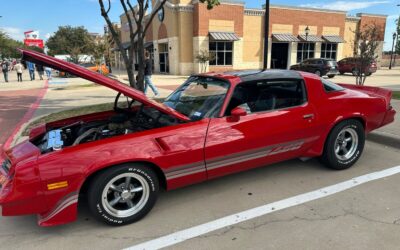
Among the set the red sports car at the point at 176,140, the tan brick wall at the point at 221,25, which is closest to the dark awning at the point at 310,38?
the tan brick wall at the point at 221,25

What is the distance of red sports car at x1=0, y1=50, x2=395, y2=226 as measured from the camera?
2.78 meters

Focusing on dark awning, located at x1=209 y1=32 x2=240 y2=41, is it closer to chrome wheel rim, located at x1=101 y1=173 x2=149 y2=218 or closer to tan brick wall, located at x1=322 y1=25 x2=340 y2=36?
tan brick wall, located at x1=322 y1=25 x2=340 y2=36

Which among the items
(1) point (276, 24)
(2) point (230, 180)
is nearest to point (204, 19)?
(1) point (276, 24)

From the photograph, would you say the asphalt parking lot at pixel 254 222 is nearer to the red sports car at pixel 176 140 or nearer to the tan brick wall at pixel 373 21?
the red sports car at pixel 176 140

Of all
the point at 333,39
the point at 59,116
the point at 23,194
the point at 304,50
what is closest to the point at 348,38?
the point at 333,39

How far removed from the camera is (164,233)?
9.77 ft

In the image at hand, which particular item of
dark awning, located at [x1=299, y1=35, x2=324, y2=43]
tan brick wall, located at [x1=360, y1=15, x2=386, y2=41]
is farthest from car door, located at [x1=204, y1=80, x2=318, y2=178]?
tan brick wall, located at [x1=360, y1=15, x2=386, y2=41]

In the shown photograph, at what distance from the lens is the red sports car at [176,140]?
2.78 meters

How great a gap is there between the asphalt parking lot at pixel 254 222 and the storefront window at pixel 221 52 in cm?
2589

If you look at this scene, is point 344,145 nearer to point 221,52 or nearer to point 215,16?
point 215,16

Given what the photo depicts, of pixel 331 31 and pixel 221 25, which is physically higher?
pixel 221 25

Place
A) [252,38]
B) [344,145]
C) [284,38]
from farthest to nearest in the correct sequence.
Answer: [284,38] → [252,38] → [344,145]

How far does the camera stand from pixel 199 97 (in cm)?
391

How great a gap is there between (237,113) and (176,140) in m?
0.73
